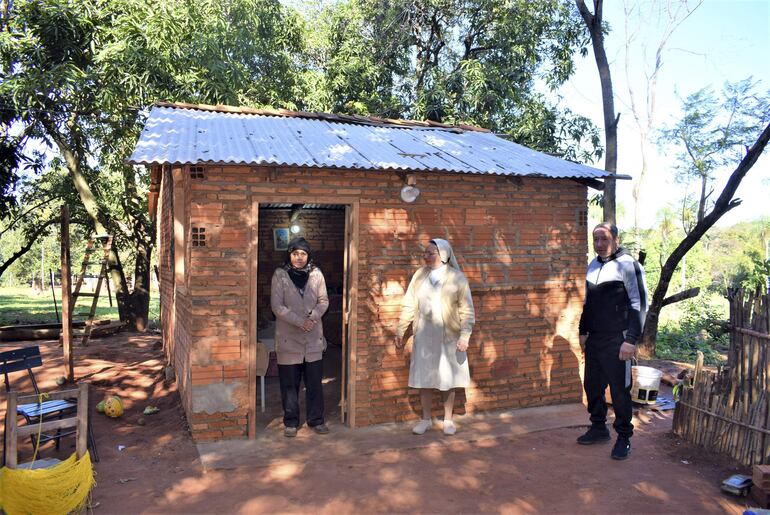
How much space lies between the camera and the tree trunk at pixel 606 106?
11172 mm

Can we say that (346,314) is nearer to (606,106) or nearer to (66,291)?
(66,291)

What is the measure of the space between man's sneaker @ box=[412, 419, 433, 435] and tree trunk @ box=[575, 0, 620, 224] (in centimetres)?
726

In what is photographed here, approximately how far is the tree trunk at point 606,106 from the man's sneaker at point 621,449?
6.99 m

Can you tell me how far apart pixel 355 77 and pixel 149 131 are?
28.7 feet

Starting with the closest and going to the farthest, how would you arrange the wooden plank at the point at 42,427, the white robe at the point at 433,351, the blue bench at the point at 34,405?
the wooden plank at the point at 42,427 → the blue bench at the point at 34,405 → the white robe at the point at 433,351

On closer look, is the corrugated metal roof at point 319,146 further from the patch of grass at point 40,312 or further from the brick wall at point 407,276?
the patch of grass at point 40,312

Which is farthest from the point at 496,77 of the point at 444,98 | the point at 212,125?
the point at 212,125

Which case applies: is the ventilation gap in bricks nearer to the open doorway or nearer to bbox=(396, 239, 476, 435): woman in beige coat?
bbox=(396, 239, 476, 435): woman in beige coat

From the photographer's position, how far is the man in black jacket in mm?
4914

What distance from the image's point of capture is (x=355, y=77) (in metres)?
13.7

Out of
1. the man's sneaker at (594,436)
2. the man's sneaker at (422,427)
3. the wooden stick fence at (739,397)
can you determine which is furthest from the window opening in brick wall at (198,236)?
the wooden stick fence at (739,397)

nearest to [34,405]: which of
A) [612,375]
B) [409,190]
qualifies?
[409,190]

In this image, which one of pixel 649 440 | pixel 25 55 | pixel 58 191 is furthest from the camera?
pixel 58 191

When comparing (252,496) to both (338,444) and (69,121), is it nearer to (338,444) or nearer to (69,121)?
(338,444)
